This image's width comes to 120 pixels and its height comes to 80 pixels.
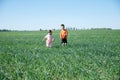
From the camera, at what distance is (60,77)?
8.07m

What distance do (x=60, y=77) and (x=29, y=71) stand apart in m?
1.32

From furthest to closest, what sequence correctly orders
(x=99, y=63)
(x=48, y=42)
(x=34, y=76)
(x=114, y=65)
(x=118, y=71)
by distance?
(x=48, y=42), (x=99, y=63), (x=114, y=65), (x=118, y=71), (x=34, y=76)

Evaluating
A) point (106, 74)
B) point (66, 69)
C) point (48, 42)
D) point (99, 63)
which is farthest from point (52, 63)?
point (48, 42)

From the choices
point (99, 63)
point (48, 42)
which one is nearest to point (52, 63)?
point (99, 63)

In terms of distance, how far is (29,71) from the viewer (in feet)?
28.5

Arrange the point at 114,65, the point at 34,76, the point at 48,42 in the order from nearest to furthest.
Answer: the point at 34,76 < the point at 114,65 < the point at 48,42

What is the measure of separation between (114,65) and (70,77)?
8.45 ft

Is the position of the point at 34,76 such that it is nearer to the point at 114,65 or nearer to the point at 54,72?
the point at 54,72

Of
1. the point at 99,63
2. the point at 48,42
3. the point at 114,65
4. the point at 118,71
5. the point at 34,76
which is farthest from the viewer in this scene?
the point at 48,42

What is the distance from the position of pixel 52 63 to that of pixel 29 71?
1.78m

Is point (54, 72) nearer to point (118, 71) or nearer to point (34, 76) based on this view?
point (34, 76)

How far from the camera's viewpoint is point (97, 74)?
27.0ft

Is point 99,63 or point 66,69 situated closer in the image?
point 66,69

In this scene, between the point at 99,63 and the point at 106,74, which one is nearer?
the point at 106,74
